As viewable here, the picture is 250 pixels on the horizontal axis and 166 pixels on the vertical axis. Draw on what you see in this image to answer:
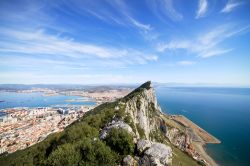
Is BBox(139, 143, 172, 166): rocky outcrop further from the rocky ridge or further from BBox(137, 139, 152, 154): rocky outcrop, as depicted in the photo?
BBox(137, 139, 152, 154): rocky outcrop

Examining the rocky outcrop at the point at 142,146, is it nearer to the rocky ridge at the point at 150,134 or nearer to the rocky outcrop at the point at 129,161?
the rocky ridge at the point at 150,134

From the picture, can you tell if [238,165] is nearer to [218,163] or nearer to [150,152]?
[218,163]

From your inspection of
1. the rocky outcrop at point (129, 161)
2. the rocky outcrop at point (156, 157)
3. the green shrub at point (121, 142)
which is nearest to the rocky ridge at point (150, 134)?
the rocky outcrop at point (156, 157)

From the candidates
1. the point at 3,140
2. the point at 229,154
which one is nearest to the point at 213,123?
the point at 229,154

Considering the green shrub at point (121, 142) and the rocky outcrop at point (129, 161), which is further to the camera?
the green shrub at point (121, 142)

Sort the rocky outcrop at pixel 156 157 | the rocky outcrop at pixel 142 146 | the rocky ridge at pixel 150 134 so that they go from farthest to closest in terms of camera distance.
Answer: the rocky outcrop at pixel 142 146, the rocky ridge at pixel 150 134, the rocky outcrop at pixel 156 157

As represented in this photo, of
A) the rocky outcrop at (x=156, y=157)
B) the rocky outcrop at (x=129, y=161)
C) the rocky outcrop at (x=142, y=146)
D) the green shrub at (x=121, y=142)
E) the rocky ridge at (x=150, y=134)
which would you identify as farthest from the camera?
the green shrub at (x=121, y=142)

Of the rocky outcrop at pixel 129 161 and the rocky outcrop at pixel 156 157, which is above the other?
the rocky outcrop at pixel 156 157

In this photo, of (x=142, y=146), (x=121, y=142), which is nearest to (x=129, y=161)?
(x=142, y=146)

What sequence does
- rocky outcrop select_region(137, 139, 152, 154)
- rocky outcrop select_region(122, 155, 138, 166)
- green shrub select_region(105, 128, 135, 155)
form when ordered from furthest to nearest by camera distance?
green shrub select_region(105, 128, 135, 155) → rocky outcrop select_region(137, 139, 152, 154) → rocky outcrop select_region(122, 155, 138, 166)

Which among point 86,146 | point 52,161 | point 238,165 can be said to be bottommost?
point 238,165

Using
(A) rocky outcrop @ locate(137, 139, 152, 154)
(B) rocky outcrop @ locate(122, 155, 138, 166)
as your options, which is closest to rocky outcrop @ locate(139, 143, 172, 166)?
(B) rocky outcrop @ locate(122, 155, 138, 166)
